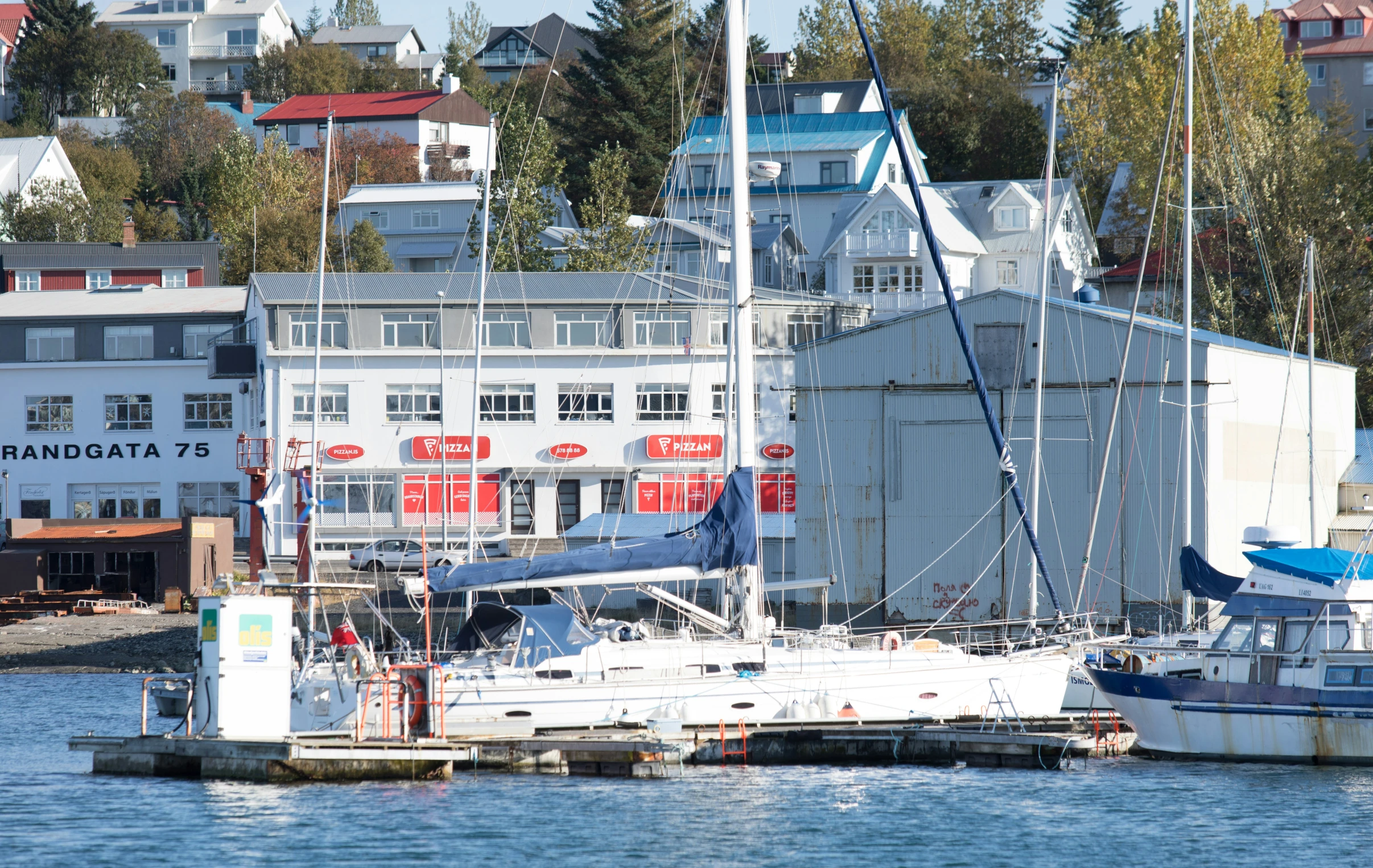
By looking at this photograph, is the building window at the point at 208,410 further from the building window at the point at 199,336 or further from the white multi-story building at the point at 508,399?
the white multi-story building at the point at 508,399

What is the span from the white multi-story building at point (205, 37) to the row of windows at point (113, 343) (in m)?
72.0

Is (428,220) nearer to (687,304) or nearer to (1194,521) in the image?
(687,304)

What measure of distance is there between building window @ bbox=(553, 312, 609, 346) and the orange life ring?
3587 cm

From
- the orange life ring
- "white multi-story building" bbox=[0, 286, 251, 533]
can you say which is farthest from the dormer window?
the orange life ring

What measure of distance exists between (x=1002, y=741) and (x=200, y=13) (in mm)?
124757

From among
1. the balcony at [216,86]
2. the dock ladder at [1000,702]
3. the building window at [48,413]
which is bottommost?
the dock ladder at [1000,702]

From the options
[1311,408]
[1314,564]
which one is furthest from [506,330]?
[1314,564]

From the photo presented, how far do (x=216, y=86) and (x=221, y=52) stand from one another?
10.1 ft

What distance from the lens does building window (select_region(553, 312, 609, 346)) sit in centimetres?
6247

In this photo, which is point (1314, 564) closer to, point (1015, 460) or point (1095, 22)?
point (1015, 460)

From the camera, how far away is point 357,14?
153125 millimetres

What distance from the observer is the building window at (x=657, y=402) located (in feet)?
203

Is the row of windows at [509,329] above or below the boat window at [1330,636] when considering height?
above

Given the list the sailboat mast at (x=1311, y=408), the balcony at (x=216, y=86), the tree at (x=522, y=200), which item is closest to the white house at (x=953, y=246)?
the tree at (x=522, y=200)
